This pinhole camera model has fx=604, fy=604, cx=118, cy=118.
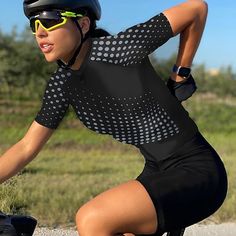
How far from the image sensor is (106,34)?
7.43 ft

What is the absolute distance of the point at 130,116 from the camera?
2.17m

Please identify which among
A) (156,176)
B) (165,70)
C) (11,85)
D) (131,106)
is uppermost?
(131,106)

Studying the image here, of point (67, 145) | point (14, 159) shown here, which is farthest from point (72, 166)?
point (14, 159)

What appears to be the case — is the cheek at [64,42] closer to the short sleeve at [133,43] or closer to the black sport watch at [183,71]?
the short sleeve at [133,43]

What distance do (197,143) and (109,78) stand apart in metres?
0.40

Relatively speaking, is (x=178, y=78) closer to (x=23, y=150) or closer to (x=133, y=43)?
(x=133, y=43)

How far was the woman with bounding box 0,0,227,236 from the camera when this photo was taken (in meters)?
2.02

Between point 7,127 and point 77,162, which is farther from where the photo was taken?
point 7,127

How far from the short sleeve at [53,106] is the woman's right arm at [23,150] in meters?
0.03

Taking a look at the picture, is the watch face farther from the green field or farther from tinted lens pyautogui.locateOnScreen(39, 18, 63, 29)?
the green field

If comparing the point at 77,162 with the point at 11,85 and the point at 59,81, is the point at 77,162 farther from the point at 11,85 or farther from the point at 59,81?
the point at 11,85

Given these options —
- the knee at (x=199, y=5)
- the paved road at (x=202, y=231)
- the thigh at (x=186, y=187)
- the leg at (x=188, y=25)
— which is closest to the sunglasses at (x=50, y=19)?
the leg at (x=188, y=25)

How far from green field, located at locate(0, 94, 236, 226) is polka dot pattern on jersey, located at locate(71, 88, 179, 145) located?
3309 millimetres

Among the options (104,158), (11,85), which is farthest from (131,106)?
(11,85)
